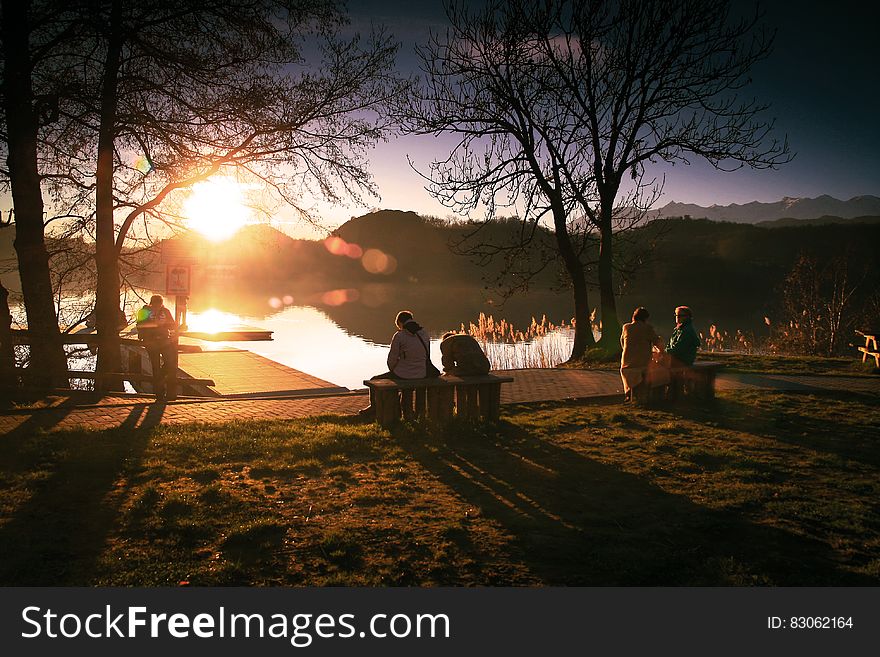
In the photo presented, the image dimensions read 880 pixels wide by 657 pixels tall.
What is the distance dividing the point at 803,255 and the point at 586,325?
Result: 8.64 m

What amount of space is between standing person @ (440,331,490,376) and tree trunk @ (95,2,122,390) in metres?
5.91

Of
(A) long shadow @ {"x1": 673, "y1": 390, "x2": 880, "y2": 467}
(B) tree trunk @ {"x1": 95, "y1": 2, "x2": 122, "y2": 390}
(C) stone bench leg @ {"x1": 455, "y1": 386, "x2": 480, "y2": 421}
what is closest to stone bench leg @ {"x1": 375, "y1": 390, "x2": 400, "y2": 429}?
(C) stone bench leg @ {"x1": 455, "y1": 386, "x2": 480, "y2": 421}

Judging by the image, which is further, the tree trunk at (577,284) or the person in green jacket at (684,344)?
the tree trunk at (577,284)

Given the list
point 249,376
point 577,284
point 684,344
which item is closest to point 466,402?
point 684,344

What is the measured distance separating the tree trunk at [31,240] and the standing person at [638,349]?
918 centimetres

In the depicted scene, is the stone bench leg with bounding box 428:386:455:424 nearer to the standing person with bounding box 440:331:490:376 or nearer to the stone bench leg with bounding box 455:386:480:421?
the stone bench leg with bounding box 455:386:480:421

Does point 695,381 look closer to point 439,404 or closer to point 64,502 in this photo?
point 439,404

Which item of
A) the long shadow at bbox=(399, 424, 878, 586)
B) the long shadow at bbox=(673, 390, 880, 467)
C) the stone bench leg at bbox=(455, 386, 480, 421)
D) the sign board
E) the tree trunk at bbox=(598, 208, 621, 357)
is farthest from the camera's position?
the tree trunk at bbox=(598, 208, 621, 357)

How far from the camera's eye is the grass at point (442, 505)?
426cm

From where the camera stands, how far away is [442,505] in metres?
5.62

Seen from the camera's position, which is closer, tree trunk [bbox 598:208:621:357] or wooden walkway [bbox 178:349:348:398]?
wooden walkway [bbox 178:349:348:398]

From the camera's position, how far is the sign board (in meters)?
16.0

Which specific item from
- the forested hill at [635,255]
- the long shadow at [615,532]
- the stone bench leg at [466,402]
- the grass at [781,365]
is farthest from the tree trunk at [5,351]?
the grass at [781,365]

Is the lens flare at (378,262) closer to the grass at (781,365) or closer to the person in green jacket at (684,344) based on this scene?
the grass at (781,365)
